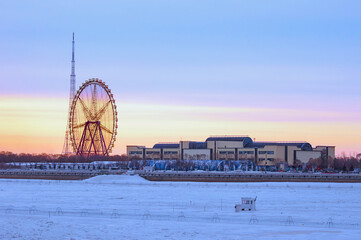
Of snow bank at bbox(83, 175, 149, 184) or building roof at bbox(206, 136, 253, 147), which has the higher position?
building roof at bbox(206, 136, 253, 147)

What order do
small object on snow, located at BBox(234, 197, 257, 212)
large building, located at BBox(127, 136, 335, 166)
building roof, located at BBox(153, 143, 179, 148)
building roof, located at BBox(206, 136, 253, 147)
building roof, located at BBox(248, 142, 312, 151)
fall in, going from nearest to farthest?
small object on snow, located at BBox(234, 197, 257, 212) → large building, located at BBox(127, 136, 335, 166) → building roof, located at BBox(248, 142, 312, 151) → building roof, located at BBox(206, 136, 253, 147) → building roof, located at BBox(153, 143, 179, 148)

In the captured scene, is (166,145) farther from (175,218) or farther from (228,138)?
(175,218)

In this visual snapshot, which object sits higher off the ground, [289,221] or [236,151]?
[236,151]

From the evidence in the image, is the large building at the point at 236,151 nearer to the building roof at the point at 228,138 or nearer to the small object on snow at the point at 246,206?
the building roof at the point at 228,138

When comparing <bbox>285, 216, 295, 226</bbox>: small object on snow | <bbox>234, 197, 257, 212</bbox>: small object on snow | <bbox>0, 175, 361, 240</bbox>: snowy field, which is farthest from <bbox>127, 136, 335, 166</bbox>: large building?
<bbox>285, 216, 295, 226</bbox>: small object on snow

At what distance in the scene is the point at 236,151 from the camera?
160 m

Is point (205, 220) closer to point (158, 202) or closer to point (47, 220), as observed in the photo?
point (47, 220)

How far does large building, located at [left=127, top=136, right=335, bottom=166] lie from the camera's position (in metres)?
154

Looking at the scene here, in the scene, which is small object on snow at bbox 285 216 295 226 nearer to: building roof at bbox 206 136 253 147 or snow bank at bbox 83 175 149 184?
snow bank at bbox 83 175 149 184

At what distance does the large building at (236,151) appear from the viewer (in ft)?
506

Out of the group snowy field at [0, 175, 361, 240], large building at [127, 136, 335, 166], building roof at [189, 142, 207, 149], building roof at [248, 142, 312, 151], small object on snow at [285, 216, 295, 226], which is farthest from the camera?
building roof at [189, 142, 207, 149]

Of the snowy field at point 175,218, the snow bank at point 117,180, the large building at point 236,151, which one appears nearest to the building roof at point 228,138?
the large building at point 236,151

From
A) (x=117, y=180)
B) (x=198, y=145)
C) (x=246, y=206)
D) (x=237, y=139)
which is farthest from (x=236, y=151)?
(x=246, y=206)

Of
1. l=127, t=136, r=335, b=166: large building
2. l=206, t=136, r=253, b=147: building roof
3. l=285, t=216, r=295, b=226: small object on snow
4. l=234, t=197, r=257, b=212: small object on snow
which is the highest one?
l=206, t=136, r=253, b=147: building roof
